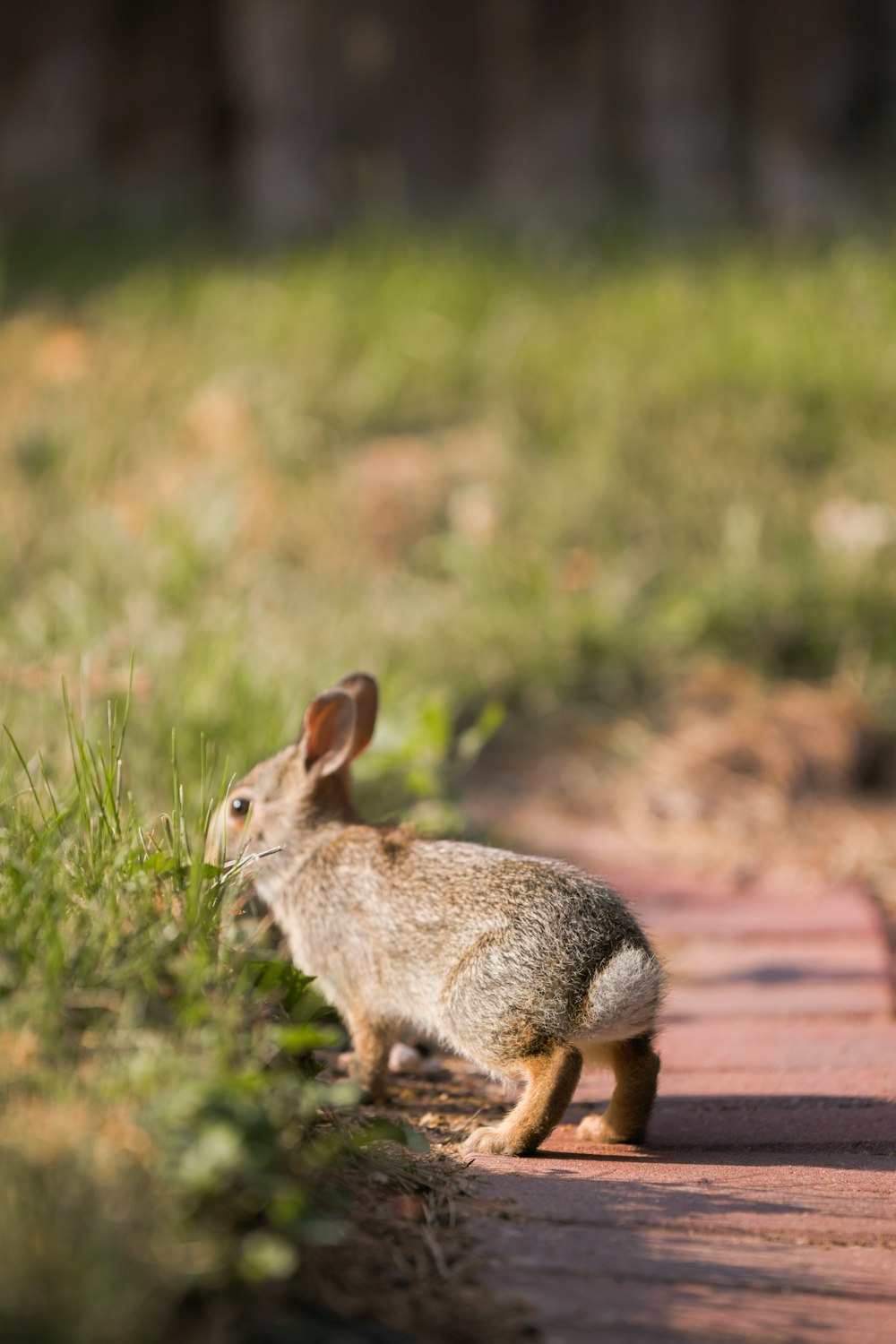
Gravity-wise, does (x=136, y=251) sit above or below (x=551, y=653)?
above

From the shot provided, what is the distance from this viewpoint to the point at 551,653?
6.34 m

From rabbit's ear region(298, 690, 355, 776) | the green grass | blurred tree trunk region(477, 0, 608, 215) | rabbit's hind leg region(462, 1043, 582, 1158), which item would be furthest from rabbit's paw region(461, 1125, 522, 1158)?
blurred tree trunk region(477, 0, 608, 215)

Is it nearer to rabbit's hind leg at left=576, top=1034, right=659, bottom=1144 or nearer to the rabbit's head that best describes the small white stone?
the rabbit's head

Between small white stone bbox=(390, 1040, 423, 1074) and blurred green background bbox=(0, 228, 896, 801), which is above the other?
blurred green background bbox=(0, 228, 896, 801)

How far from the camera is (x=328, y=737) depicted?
3877 mm

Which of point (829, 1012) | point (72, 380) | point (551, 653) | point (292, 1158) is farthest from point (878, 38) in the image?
point (292, 1158)

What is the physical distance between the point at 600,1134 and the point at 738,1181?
1.39ft

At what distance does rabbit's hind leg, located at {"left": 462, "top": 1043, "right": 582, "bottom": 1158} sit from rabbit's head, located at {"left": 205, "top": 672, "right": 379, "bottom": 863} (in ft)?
3.64

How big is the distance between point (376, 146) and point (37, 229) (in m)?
4.76

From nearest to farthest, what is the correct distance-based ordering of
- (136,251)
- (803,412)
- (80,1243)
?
(80,1243)
(803,412)
(136,251)

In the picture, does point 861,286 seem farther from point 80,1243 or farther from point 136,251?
point 80,1243

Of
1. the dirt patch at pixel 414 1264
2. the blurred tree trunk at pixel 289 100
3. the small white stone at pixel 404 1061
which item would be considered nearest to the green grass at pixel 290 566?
the dirt patch at pixel 414 1264

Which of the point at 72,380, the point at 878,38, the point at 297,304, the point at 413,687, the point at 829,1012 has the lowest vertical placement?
the point at 829,1012

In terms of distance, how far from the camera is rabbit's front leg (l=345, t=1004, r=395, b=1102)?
3.33m
